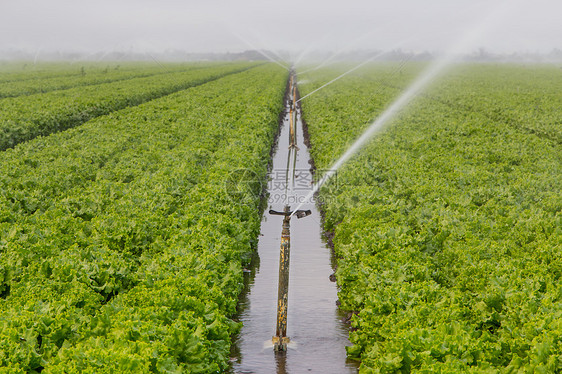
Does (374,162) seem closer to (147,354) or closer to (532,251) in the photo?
(532,251)

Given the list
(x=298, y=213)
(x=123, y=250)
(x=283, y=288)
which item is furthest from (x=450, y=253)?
(x=123, y=250)

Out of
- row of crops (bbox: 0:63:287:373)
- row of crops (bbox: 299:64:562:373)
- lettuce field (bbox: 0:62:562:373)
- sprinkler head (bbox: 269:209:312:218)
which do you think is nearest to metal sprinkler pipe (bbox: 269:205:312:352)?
sprinkler head (bbox: 269:209:312:218)

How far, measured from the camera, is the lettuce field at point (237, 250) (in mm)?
7633

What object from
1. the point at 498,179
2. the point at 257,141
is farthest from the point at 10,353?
the point at 257,141

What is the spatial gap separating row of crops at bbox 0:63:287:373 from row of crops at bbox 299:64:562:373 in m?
2.67

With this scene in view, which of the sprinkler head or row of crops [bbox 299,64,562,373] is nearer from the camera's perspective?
row of crops [bbox 299,64,562,373]

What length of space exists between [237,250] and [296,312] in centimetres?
204

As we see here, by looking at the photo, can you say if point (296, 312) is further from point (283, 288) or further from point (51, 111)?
point (51, 111)

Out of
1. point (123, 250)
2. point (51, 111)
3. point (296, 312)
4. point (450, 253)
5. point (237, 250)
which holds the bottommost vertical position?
point (296, 312)

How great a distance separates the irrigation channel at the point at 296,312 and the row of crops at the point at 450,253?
82 cm

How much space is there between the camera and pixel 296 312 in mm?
12844

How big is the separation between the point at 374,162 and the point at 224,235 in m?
9.60

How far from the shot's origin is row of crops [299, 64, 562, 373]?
781 centimetres

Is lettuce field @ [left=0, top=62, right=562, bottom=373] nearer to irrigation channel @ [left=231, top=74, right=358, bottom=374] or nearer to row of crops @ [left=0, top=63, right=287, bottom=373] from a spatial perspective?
row of crops @ [left=0, top=63, right=287, bottom=373]
